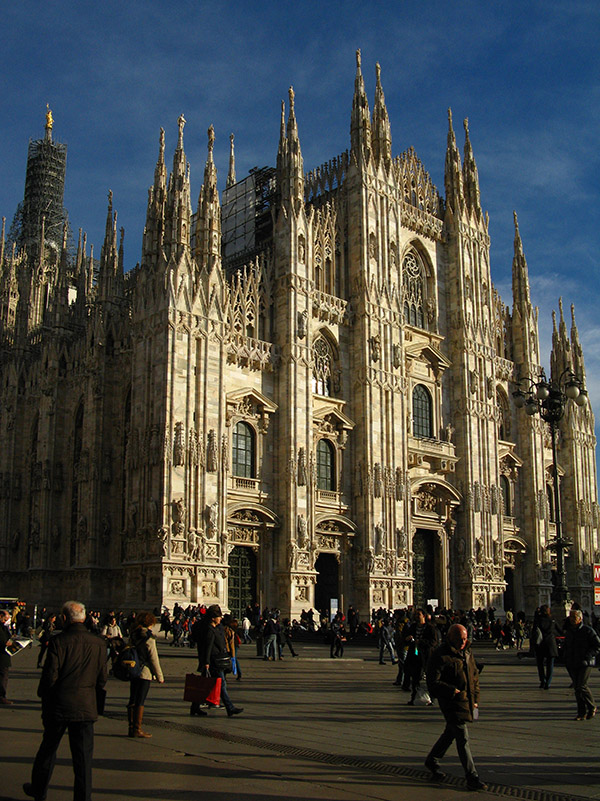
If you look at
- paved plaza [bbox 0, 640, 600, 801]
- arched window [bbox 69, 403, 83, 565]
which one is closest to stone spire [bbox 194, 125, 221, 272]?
arched window [bbox 69, 403, 83, 565]

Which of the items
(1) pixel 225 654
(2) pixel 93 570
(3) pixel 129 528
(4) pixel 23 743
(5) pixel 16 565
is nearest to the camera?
(4) pixel 23 743

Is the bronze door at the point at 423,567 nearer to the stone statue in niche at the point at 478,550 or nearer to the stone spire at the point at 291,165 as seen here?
the stone statue in niche at the point at 478,550

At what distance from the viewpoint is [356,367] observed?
39344mm

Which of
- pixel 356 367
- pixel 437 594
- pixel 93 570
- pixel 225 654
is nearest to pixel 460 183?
pixel 356 367

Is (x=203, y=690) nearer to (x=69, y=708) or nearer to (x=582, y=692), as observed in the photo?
(x=69, y=708)

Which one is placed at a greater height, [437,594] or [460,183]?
[460,183]

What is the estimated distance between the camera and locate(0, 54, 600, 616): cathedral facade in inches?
1267

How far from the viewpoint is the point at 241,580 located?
112 feet

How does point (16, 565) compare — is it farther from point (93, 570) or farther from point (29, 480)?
Result: point (93, 570)

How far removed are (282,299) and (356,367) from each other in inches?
202

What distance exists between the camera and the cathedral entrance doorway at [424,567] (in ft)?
134

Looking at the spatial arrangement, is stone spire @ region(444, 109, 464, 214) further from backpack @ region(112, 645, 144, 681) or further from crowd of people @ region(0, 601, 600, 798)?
backpack @ region(112, 645, 144, 681)

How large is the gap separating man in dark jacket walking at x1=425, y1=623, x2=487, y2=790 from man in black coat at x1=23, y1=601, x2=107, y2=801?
10.7 feet

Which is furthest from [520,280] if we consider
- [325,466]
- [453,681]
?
[453,681]
